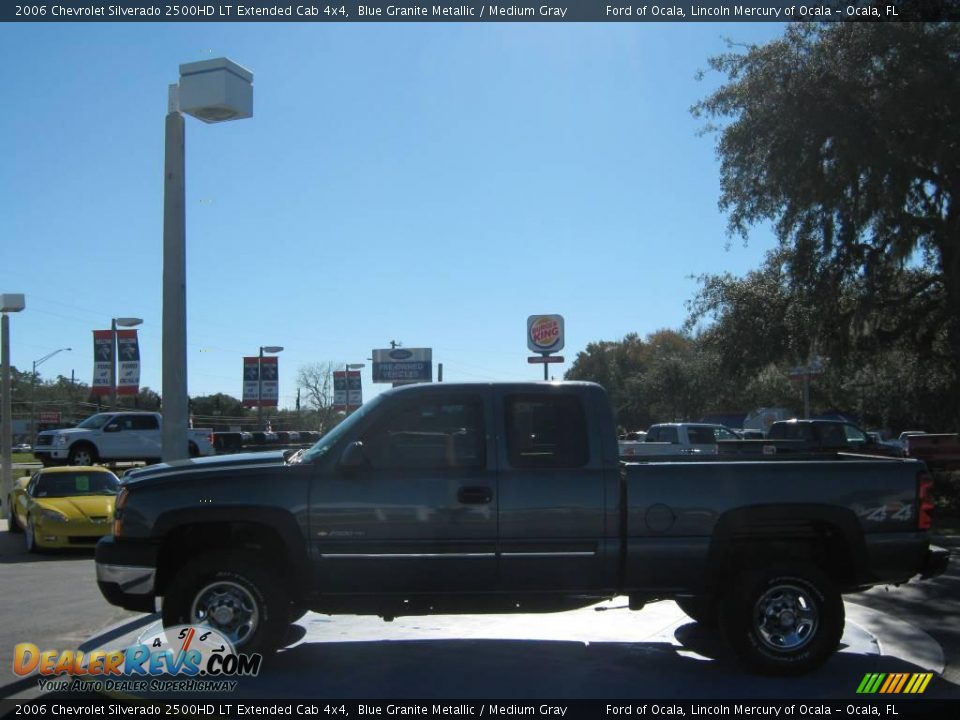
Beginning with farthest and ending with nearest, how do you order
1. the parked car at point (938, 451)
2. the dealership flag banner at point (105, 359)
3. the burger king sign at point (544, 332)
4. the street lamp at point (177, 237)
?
the dealership flag banner at point (105, 359) < the parked car at point (938, 451) < the burger king sign at point (544, 332) < the street lamp at point (177, 237)

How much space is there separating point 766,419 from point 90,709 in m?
44.5

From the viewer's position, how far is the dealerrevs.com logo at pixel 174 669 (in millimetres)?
6117

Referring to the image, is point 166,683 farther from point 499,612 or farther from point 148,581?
point 499,612

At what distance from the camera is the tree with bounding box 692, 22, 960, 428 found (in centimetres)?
1656

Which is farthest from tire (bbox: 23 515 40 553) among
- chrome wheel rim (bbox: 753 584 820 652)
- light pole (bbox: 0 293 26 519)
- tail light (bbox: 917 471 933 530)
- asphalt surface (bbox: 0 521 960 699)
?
tail light (bbox: 917 471 933 530)

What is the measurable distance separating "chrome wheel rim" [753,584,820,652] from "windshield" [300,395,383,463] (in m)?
3.07

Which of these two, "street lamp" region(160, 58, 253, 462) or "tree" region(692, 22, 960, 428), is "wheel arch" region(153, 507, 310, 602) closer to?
"street lamp" region(160, 58, 253, 462)

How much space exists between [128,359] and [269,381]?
12.5 metres

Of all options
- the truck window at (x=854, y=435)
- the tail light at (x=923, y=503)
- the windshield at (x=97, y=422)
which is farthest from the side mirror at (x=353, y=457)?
the windshield at (x=97, y=422)

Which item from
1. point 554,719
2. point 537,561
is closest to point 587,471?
point 537,561

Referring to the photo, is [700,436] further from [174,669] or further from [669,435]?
[174,669]

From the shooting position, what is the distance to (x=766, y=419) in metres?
46.7

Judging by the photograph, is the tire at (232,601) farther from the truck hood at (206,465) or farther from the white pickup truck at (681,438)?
the white pickup truck at (681,438)

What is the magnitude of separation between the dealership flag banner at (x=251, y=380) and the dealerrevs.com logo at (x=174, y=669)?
45.2m
